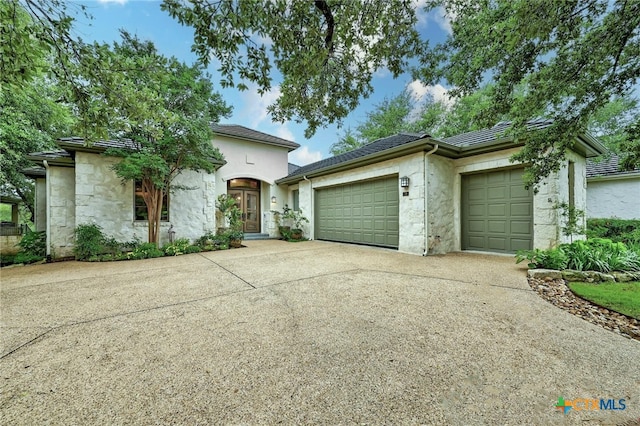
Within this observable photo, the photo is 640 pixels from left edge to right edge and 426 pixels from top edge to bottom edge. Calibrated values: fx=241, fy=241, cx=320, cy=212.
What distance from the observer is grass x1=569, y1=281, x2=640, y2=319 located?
2.64m

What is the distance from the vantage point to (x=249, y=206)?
11680mm

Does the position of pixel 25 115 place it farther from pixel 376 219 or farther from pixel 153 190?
pixel 376 219

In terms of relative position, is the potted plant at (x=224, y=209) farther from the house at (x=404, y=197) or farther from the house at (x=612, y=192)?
the house at (x=612, y=192)

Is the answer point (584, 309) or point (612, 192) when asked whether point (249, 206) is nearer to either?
point (584, 309)

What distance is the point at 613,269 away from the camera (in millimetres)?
3771

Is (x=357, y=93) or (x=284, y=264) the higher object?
(x=357, y=93)

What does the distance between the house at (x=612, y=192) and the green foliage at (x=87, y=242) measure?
1571cm

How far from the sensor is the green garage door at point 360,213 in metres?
7.19

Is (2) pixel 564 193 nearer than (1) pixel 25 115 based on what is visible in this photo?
Yes

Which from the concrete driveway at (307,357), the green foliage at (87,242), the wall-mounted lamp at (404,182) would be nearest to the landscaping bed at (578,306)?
the concrete driveway at (307,357)

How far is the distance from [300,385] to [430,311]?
177 cm

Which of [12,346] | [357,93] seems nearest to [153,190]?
[12,346]

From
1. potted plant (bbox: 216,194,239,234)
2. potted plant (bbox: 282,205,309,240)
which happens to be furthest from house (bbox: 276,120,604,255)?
potted plant (bbox: 216,194,239,234)

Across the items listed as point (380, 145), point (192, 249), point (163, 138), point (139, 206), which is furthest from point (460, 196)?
point (139, 206)
